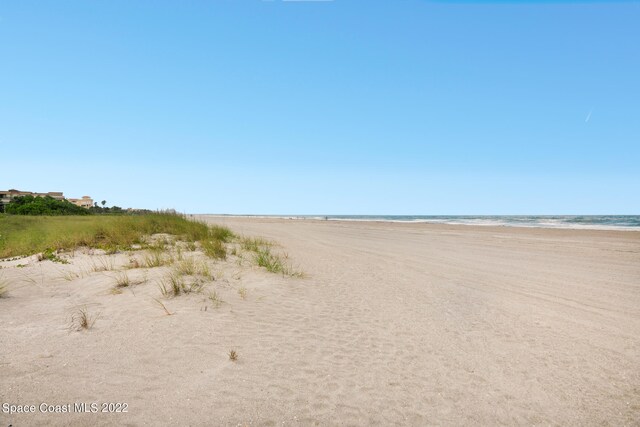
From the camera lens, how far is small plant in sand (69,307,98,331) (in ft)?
15.8

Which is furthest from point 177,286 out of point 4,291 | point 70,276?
point 70,276

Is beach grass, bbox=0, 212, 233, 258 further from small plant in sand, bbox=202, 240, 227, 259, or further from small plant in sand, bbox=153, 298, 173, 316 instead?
small plant in sand, bbox=153, 298, 173, 316

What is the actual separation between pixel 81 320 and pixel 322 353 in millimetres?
3646

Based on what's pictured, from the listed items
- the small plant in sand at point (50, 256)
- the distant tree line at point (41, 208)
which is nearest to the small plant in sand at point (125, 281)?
the small plant in sand at point (50, 256)

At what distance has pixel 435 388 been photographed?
3766 millimetres

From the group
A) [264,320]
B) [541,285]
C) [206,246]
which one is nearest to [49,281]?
[206,246]

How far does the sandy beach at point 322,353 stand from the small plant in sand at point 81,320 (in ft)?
0.36

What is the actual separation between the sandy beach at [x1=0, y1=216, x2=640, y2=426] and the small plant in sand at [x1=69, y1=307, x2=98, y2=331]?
0.36 feet

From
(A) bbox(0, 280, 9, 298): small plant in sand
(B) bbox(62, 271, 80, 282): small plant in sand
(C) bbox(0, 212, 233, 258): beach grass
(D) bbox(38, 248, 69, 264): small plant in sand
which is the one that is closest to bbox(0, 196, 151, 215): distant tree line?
(C) bbox(0, 212, 233, 258): beach grass

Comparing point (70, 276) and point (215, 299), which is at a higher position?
point (70, 276)

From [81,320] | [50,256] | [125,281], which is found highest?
[50,256]

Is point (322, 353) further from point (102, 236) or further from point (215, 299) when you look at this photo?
point (102, 236)

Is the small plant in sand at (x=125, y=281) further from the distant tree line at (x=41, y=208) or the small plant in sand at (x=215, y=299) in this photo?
the distant tree line at (x=41, y=208)

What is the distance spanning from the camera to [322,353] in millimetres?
4516
